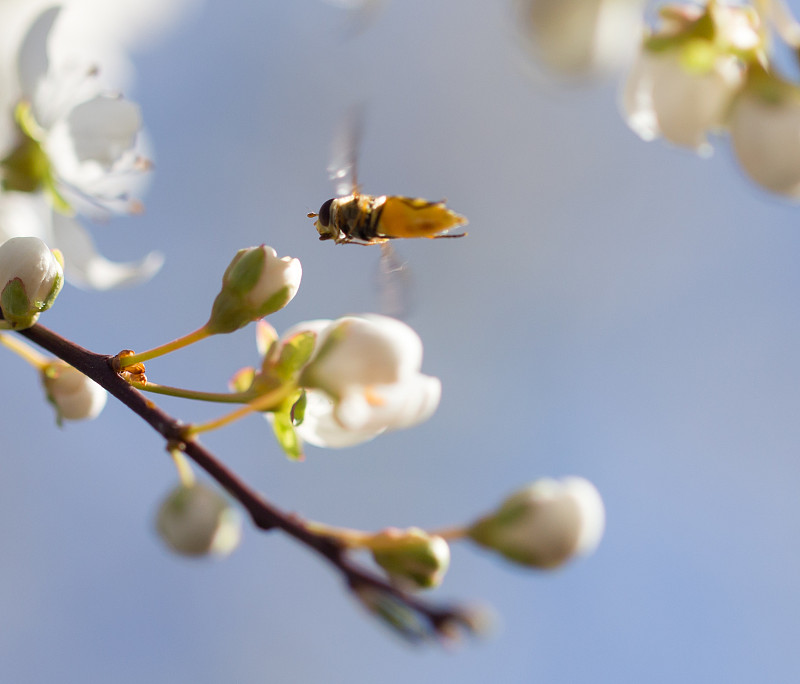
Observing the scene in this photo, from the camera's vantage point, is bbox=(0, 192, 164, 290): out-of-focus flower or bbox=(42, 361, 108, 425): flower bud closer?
bbox=(42, 361, 108, 425): flower bud

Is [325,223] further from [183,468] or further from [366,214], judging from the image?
[183,468]

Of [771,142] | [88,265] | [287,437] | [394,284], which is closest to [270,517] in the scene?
[287,437]

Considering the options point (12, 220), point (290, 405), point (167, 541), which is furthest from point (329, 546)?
point (12, 220)

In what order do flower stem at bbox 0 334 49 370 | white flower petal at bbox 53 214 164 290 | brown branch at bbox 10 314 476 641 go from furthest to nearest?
white flower petal at bbox 53 214 164 290 → flower stem at bbox 0 334 49 370 → brown branch at bbox 10 314 476 641

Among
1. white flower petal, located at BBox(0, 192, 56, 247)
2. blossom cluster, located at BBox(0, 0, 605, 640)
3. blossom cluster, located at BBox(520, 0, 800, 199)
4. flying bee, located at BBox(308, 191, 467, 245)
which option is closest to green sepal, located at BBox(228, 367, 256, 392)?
blossom cluster, located at BBox(0, 0, 605, 640)

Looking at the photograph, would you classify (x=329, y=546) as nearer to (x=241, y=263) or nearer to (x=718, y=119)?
(x=241, y=263)

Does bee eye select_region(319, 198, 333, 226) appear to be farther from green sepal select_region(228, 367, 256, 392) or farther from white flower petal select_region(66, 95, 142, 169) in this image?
white flower petal select_region(66, 95, 142, 169)
